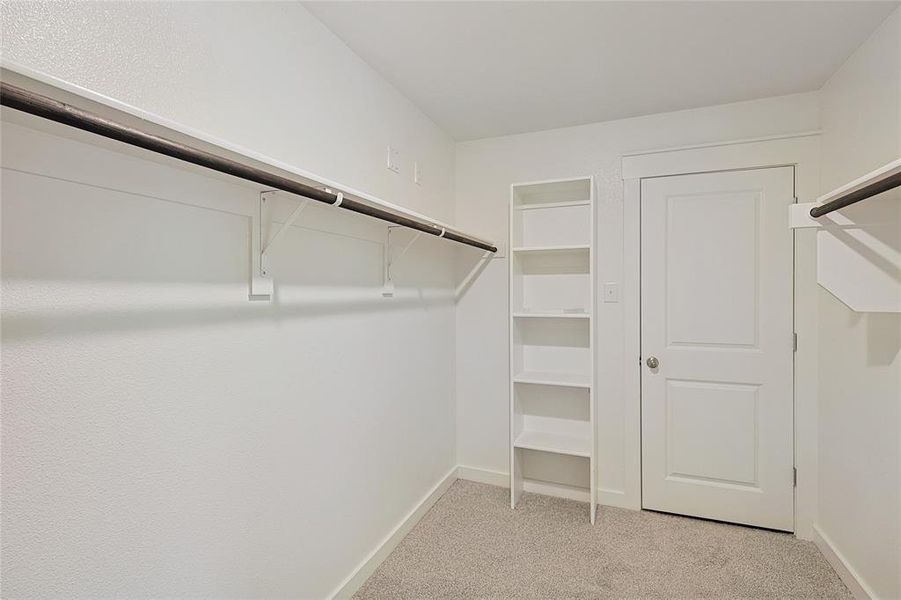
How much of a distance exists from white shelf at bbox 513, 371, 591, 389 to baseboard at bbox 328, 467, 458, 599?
808 mm

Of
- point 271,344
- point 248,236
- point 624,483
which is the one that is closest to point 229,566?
point 271,344

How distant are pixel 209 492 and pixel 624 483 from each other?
7.41 ft

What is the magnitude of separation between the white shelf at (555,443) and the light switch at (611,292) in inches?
32.3

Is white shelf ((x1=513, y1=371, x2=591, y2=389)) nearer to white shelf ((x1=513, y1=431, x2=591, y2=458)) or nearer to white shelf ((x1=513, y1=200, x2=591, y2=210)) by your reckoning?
white shelf ((x1=513, y1=431, x2=591, y2=458))

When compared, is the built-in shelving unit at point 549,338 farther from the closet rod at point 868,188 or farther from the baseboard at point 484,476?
the closet rod at point 868,188

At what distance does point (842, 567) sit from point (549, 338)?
1663 mm

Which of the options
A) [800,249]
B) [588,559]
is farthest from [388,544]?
[800,249]

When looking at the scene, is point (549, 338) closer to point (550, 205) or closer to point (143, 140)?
point (550, 205)

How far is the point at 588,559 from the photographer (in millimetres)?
2178

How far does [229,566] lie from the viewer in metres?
1.37

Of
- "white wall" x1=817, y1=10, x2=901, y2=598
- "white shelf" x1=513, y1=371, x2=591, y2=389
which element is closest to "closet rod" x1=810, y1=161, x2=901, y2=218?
"white wall" x1=817, y1=10, x2=901, y2=598

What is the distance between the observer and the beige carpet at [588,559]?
6.43ft

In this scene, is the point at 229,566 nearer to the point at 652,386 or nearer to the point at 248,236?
the point at 248,236

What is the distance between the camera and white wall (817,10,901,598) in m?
1.68
